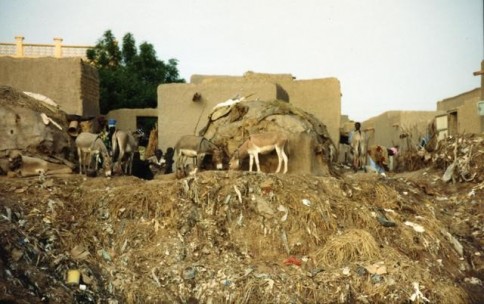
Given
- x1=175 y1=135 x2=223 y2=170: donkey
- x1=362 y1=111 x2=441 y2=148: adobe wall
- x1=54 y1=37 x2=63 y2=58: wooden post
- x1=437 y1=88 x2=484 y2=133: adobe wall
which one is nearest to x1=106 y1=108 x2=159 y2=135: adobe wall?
x1=54 y1=37 x2=63 y2=58: wooden post

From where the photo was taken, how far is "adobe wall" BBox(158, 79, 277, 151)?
14.3 m

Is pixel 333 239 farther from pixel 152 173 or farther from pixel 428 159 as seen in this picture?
pixel 428 159

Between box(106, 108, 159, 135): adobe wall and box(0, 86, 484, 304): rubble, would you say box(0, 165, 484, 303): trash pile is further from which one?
box(106, 108, 159, 135): adobe wall

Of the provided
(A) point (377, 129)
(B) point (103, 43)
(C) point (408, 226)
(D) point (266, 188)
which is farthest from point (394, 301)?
(B) point (103, 43)

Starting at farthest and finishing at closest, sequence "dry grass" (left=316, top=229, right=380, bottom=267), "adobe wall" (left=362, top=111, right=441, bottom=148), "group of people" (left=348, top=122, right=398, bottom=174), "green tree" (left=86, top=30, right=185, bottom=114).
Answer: "green tree" (left=86, top=30, right=185, bottom=114) < "adobe wall" (left=362, top=111, right=441, bottom=148) < "group of people" (left=348, top=122, right=398, bottom=174) < "dry grass" (left=316, top=229, right=380, bottom=267)

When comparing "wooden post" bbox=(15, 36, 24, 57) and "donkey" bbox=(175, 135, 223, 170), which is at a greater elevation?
"wooden post" bbox=(15, 36, 24, 57)

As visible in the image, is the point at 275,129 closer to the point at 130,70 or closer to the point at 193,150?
the point at 193,150

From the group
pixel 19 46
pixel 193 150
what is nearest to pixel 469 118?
pixel 193 150

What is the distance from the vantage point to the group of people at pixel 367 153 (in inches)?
548

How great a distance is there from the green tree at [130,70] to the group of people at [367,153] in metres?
9.58

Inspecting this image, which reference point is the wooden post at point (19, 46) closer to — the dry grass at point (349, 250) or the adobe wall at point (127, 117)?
the adobe wall at point (127, 117)

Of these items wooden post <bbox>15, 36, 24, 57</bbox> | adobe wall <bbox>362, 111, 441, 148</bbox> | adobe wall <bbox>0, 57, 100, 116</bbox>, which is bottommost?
adobe wall <bbox>362, 111, 441, 148</bbox>

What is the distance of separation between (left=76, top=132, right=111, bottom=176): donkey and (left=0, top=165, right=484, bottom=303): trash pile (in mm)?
681

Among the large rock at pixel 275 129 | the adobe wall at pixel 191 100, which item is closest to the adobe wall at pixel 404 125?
the adobe wall at pixel 191 100
